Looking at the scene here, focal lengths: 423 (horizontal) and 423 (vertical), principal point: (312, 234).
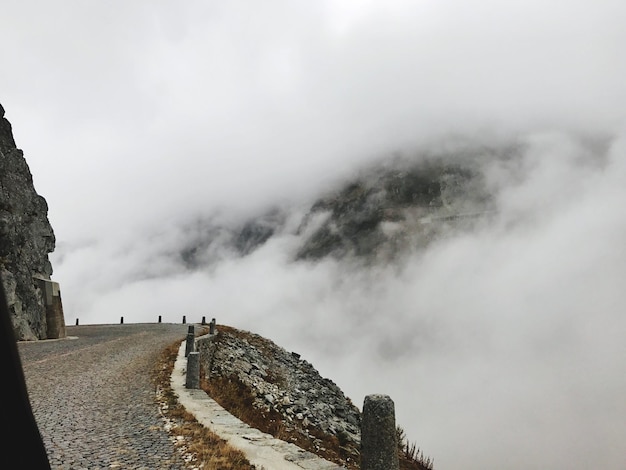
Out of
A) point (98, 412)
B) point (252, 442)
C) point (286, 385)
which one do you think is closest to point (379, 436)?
point (252, 442)

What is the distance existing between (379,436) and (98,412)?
295 inches

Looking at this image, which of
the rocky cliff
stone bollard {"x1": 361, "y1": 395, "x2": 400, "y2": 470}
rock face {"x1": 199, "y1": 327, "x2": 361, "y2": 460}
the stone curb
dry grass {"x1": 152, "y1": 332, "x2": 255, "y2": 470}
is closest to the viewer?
stone bollard {"x1": 361, "y1": 395, "x2": 400, "y2": 470}

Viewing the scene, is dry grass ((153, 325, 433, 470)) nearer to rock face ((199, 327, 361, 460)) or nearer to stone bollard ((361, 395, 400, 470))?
rock face ((199, 327, 361, 460))

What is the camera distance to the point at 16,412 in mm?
1451

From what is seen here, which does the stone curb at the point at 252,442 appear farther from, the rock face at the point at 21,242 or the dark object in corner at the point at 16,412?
the rock face at the point at 21,242

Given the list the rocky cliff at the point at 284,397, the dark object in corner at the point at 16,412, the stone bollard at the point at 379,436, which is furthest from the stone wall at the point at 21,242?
the dark object in corner at the point at 16,412

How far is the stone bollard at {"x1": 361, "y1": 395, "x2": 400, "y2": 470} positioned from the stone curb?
4.61 feet

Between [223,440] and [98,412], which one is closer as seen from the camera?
[223,440]

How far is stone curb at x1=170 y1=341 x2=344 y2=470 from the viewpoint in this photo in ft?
23.1

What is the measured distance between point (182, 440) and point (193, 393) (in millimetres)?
4123

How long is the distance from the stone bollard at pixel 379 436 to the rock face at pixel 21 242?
26.5 meters

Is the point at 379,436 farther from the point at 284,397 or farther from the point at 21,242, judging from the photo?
the point at 21,242

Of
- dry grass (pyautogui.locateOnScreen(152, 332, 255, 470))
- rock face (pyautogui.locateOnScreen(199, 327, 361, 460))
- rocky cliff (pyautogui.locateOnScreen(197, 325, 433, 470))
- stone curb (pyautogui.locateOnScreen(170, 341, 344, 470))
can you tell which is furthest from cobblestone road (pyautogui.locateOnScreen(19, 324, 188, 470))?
rock face (pyautogui.locateOnScreen(199, 327, 361, 460))

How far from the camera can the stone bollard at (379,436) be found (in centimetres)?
565
